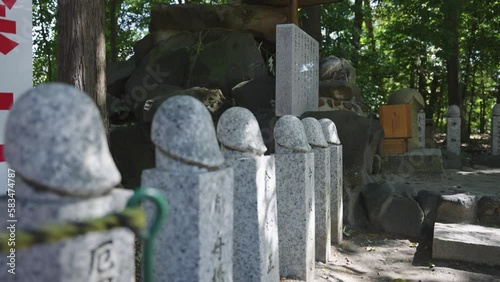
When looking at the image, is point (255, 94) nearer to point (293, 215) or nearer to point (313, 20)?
point (313, 20)

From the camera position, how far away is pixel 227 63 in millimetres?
8047

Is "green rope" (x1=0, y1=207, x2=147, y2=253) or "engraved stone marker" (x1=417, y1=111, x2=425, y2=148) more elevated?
"engraved stone marker" (x1=417, y1=111, x2=425, y2=148)

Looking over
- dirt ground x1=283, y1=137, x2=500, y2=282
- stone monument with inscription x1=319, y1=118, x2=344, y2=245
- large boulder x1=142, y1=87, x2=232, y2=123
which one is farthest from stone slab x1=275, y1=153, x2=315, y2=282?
large boulder x1=142, y1=87, x2=232, y2=123

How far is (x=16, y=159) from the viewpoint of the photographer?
130 centimetres

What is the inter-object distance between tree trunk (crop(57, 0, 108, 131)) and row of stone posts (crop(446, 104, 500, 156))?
377 inches

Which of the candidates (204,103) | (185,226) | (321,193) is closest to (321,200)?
(321,193)

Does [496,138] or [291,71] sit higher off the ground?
[291,71]

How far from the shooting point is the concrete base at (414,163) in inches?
317

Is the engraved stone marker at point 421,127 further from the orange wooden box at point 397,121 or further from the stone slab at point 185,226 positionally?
the stone slab at point 185,226

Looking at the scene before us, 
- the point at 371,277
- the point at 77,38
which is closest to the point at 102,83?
the point at 77,38

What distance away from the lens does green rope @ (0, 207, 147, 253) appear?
1113 millimetres

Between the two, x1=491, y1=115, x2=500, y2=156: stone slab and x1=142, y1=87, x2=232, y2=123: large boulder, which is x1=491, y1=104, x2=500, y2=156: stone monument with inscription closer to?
x1=491, y1=115, x2=500, y2=156: stone slab

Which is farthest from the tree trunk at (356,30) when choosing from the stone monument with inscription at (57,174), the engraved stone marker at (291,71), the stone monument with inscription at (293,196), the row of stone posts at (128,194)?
the stone monument with inscription at (57,174)

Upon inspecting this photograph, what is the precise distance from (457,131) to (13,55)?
1082 cm
